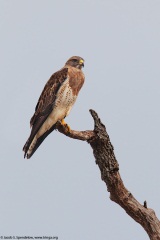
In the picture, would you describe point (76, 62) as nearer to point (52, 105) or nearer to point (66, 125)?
point (52, 105)

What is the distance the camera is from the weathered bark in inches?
323

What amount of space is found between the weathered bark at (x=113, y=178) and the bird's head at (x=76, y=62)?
2.36m

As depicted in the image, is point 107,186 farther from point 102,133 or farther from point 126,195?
point 102,133

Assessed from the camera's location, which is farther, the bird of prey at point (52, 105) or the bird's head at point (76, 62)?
the bird's head at point (76, 62)

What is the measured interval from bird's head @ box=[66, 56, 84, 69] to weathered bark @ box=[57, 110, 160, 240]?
2.36m

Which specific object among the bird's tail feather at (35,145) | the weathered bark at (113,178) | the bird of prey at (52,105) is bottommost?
the weathered bark at (113,178)

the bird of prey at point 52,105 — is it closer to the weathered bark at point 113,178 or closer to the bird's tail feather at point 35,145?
the bird's tail feather at point 35,145

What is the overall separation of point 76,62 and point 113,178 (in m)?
3.17

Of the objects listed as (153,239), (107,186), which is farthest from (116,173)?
(153,239)

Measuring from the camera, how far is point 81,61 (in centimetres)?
1038

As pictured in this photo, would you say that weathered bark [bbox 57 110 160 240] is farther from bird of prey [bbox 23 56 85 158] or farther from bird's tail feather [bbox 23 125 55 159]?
bird's tail feather [bbox 23 125 55 159]

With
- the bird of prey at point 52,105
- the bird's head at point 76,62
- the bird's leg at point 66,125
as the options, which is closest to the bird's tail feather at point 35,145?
the bird of prey at point 52,105

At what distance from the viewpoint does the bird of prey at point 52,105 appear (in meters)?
9.44

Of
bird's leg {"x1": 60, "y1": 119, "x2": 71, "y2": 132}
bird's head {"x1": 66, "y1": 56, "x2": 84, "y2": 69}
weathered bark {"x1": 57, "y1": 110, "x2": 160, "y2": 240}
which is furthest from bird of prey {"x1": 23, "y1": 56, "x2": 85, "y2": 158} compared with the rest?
weathered bark {"x1": 57, "y1": 110, "x2": 160, "y2": 240}
